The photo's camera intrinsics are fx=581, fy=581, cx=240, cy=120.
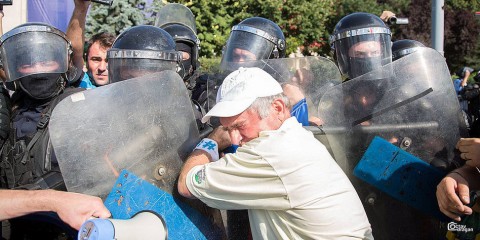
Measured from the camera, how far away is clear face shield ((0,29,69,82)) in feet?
9.75

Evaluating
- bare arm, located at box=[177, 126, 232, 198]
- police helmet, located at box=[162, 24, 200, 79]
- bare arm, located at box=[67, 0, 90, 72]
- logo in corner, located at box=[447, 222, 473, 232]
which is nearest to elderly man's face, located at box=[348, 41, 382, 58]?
logo in corner, located at box=[447, 222, 473, 232]

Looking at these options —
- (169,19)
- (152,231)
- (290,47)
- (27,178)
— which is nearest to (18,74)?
(27,178)

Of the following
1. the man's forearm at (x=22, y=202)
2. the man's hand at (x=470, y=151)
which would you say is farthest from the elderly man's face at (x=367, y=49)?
the man's forearm at (x=22, y=202)

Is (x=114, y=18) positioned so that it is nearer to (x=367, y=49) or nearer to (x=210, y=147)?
(x=367, y=49)

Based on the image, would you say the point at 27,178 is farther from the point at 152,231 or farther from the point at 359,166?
the point at 359,166

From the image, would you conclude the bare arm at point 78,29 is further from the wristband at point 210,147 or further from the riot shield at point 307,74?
the wristband at point 210,147

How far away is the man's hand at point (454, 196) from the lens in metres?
2.30

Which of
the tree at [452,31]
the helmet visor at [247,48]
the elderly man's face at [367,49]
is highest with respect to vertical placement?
the elderly man's face at [367,49]

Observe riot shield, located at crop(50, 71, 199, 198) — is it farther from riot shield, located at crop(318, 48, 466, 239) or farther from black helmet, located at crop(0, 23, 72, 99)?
black helmet, located at crop(0, 23, 72, 99)

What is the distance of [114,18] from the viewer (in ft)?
31.9

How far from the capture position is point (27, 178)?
108 inches

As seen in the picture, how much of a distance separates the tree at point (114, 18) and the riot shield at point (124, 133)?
7509 mm

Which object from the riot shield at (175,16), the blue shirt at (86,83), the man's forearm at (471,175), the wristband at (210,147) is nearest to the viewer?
the wristband at (210,147)

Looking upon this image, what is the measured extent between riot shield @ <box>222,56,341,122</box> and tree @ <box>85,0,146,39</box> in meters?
7.17
